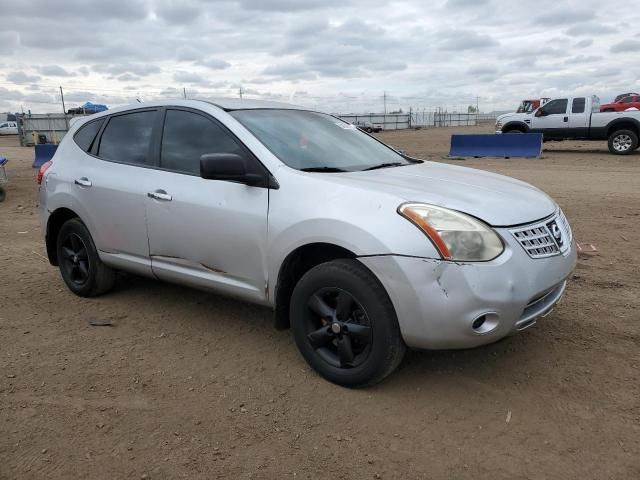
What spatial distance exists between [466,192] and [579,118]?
56.9ft

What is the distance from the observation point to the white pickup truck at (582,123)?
17219 mm

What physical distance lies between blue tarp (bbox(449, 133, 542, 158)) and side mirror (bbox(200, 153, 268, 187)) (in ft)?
51.4

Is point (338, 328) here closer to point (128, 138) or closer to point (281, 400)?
point (281, 400)

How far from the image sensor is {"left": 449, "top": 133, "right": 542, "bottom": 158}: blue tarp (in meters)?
17.2

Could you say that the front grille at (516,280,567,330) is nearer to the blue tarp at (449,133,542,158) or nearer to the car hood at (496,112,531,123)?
the blue tarp at (449,133,542,158)

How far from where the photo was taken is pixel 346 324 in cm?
301

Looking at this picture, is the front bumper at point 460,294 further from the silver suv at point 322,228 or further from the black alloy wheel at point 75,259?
the black alloy wheel at point 75,259

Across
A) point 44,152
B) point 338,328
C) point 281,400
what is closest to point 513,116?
point 44,152

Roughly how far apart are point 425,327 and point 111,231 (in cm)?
270

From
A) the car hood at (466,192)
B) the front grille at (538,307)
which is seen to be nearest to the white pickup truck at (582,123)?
the car hood at (466,192)

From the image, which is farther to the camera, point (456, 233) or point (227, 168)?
point (227, 168)

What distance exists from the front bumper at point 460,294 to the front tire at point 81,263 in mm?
2740

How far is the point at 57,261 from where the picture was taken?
4973mm

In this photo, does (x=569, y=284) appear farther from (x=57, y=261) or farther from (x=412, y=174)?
(x=57, y=261)
